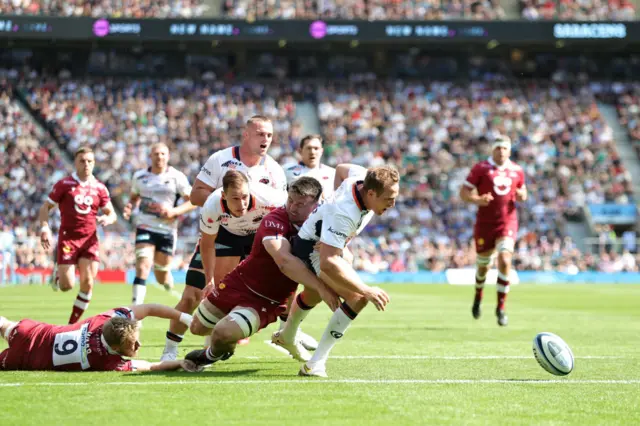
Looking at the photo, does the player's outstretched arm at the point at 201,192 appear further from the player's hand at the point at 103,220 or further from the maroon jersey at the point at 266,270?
the player's hand at the point at 103,220

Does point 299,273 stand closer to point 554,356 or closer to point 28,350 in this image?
point 554,356

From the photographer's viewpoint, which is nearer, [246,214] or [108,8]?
[246,214]

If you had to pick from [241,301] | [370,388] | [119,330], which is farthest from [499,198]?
[119,330]

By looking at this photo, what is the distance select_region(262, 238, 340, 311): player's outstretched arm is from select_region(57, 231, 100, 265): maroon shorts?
655cm

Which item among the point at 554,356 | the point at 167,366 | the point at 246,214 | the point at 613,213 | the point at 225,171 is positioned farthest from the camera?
the point at 613,213

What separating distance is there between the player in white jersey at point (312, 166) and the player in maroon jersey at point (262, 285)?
3.88 m

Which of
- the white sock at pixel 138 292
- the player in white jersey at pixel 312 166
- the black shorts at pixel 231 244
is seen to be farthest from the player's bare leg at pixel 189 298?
the white sock at pixel 138 292

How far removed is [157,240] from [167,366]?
6.79 meters

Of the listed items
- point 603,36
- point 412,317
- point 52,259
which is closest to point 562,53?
point 603,36

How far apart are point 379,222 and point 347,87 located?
10.4 metres

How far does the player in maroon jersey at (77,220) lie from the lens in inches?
539

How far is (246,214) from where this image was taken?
9734 millimetres

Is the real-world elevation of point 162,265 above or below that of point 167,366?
below

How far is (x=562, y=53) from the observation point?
49.1 metres
